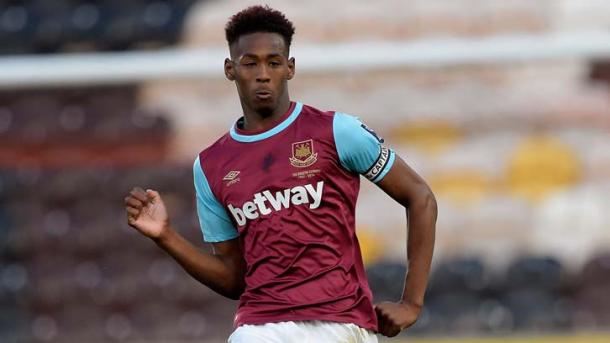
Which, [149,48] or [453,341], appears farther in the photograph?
[149,48]

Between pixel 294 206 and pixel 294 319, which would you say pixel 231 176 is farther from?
Answer: pixel 294 319

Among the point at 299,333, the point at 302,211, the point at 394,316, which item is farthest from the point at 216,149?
the point at 394,316

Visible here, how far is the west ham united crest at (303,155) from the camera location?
3961 millimetres

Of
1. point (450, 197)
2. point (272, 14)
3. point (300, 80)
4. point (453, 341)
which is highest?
point (272, 14)

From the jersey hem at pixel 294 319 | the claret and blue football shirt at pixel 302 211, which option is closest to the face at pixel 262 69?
the claret and blue football shirt at pixel 302 211

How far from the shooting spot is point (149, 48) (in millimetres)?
9812

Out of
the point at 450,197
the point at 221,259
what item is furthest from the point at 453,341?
the point at 221,259

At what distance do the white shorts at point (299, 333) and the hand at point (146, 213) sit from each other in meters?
0.40

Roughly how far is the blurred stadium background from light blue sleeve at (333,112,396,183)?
431 centimetres

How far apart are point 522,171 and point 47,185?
3293mm

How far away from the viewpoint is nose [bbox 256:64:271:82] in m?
3.91

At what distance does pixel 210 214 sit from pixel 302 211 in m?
0.37

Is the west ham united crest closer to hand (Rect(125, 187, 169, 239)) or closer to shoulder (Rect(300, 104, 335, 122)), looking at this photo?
shoulder (Rect(300, 104, 335, 122))

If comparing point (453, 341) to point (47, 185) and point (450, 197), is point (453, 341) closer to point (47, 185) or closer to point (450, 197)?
point (450, 197)
